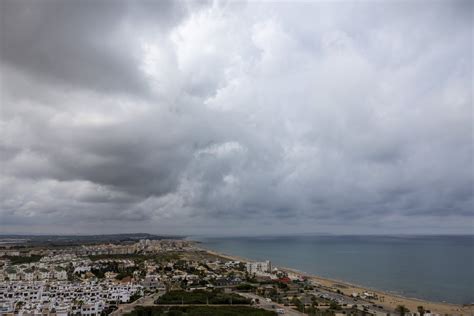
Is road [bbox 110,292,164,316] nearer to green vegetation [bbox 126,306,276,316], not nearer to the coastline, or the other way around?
green vegetation [bbox 126,306,276,316]

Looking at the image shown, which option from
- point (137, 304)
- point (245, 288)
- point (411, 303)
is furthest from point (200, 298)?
point (411, 303)

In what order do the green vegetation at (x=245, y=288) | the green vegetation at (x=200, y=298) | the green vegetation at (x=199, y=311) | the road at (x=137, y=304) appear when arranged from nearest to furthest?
the green vegetation at (x=199, y=311), the road at (x=137, y=304), the green vegetation at (x=200, y=298), the green vegetation at (x=245, y=288)

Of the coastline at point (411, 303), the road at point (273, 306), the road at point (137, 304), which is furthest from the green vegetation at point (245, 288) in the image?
the coastline at point (411, 303)

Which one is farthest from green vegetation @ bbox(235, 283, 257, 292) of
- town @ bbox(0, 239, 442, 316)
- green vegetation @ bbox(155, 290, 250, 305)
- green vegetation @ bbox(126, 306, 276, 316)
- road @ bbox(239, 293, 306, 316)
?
green vegetation @ bbox(126, 306, 276, 316)

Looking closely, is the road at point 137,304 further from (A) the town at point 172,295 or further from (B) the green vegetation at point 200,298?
(B) the green vegetation at point 200,298

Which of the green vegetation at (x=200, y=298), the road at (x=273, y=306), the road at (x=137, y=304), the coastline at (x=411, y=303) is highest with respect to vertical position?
the green vegetation at (x=200, y=298)

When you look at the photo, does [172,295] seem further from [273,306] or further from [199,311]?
[273,306]
